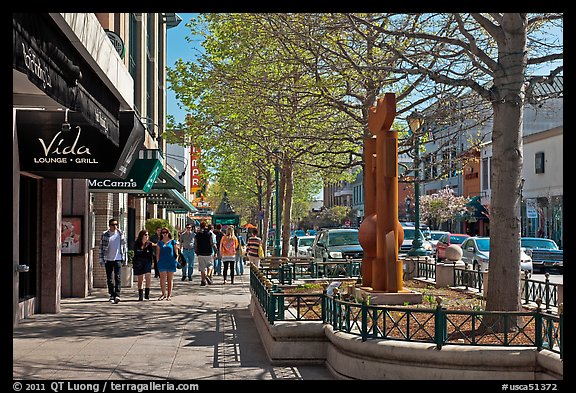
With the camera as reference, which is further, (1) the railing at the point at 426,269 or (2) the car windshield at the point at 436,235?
(2) the car windshield at the point at 436,235

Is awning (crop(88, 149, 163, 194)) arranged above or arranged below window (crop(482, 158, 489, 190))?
below

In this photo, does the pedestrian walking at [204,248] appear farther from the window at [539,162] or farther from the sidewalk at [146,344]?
A: the window at [539,162]

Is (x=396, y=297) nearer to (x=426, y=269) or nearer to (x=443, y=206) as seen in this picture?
(x=426, y=269)

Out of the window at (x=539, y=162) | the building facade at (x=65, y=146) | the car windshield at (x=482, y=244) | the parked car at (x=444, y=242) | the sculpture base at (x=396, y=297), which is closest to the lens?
the building facade at (x=65, y=146)

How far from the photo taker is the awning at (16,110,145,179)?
45.9 ft

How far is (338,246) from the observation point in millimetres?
27859

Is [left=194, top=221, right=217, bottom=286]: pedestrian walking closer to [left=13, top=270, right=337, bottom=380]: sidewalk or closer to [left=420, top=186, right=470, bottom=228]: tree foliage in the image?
[left=13, top=270, right=337, bottom=380]: sidewalk

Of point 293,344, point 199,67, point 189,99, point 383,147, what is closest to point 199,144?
point 189,99

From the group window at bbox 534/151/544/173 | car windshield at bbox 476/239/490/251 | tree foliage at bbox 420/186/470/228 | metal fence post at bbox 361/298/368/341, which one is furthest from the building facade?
tree foliage at bbox 420/186/470/228

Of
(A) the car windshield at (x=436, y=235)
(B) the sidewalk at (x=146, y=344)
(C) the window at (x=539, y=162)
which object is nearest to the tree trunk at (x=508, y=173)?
(B) the sidewalk at (x=146, y=344)

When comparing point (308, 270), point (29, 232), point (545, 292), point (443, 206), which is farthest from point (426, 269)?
point (443, 206)

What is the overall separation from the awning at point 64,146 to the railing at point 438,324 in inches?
151

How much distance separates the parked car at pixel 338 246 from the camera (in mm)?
27016
